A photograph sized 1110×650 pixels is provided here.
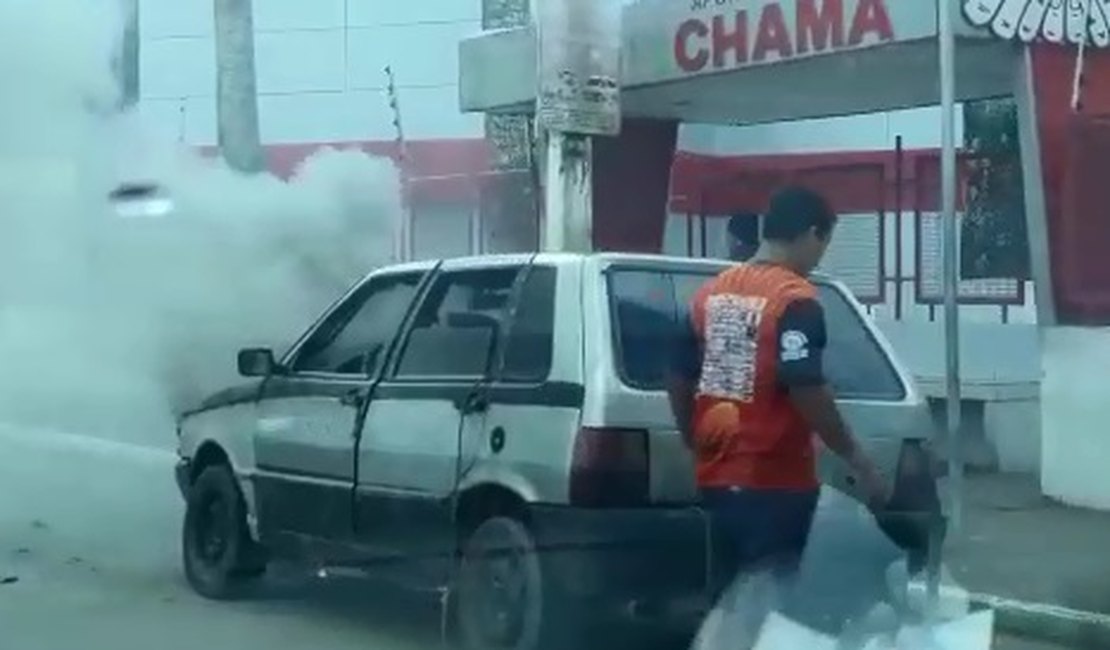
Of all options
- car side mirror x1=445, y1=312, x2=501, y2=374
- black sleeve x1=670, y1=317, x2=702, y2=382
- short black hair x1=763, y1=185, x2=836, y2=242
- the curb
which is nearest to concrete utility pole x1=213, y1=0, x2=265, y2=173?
car side mirror x1=445, y1=312, x2=501, y2=374

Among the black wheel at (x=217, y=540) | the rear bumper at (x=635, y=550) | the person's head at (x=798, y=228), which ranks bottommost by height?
the black wheel at (x=217, y=540)

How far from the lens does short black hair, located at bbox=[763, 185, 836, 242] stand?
5.81 m

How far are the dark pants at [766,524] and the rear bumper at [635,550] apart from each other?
3.53 feet

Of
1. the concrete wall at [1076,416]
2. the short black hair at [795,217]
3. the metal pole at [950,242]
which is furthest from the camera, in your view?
the concrete wall at [1076,416]

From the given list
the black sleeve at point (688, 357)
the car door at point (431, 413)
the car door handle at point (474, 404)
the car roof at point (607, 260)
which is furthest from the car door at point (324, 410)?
the black sleeve at point (688, 357)

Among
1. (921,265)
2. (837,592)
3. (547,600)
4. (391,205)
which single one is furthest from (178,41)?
(837,592)

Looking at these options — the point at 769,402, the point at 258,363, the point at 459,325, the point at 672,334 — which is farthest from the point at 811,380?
the point at 258,363

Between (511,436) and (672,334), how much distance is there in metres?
0.68

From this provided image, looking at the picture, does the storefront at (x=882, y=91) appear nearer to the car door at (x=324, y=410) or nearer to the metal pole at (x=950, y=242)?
the metal pole at (x=950, y=242)

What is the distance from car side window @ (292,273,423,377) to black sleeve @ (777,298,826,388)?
2.94 meters

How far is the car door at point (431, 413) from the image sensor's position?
25.1ft

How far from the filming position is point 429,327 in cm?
813

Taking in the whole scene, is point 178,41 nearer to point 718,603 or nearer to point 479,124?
point 479,124

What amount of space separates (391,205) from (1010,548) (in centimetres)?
683
